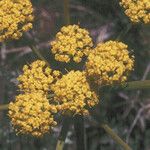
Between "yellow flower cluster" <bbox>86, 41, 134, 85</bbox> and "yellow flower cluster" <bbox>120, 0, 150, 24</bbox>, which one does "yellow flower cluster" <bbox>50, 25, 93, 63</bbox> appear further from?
"yellow flower cluster" <bbox>120, 0, 150, 24</bbox>

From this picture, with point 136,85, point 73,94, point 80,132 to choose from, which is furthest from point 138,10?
point 80,132

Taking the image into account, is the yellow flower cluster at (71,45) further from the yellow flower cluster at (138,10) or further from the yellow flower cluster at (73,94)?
the yellow flower cluster at (138,10)

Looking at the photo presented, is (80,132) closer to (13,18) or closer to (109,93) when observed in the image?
(13,18)

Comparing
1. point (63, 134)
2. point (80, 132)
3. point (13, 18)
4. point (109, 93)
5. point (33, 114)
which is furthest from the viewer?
point (109, 93)

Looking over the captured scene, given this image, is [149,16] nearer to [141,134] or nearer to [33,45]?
[33,45]

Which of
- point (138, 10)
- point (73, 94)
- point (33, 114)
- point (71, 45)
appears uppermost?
point (138, 10)

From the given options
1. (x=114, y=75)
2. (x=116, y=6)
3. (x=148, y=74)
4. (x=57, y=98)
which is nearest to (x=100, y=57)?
(x=114, y=75)

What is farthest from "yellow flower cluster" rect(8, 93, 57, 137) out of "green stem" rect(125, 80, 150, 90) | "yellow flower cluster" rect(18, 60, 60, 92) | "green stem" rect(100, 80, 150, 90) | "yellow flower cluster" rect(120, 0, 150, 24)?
"yellow flower cluster" rect(120, 0, 150, 24)
